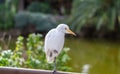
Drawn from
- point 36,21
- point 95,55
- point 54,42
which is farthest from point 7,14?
point 54,42

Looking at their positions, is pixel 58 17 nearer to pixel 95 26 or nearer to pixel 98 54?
pixel 95 26

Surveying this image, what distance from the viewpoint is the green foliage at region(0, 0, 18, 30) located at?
1673 centimetres

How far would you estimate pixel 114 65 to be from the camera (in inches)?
451

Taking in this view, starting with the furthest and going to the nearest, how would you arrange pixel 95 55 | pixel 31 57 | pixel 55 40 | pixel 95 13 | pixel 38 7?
1. pixel 38 7
2. pixel 95 13
3. pixel 95 55
4. pixel 31 57
5. pixel 55 40

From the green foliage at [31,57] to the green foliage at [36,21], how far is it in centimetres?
989

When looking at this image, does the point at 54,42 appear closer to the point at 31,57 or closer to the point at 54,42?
the point at 54,42

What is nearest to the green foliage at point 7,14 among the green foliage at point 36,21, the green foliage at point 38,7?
the green foliage at point 36,21

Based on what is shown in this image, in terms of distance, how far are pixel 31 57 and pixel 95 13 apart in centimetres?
1048

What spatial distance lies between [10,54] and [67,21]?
11076 mm

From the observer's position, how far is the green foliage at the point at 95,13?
16.0 metres

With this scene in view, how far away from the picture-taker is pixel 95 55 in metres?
12.8

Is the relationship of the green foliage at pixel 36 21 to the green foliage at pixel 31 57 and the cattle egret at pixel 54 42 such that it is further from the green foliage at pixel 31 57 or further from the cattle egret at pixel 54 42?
the cattle egret at pixel 54 42

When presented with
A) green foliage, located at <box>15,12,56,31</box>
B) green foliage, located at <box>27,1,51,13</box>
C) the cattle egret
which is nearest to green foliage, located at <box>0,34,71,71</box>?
the cattle egret

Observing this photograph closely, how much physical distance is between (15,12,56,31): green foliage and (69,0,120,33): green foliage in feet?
2.79
